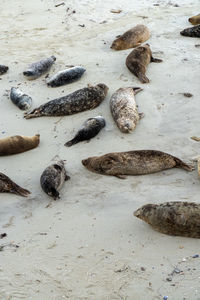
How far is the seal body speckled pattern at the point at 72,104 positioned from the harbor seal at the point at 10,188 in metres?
1.75

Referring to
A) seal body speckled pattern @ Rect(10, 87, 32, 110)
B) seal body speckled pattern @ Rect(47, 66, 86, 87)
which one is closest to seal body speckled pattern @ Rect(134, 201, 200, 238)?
seal body speckled pattern @ Rect(10, 87, 32, 110)

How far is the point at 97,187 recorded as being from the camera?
4.74 m

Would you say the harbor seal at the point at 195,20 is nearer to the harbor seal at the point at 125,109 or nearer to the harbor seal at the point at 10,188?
the harbor seal at the point at 125,109

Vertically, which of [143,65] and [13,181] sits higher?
[143,65]

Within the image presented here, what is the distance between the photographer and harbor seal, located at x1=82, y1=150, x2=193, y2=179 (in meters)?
4.91

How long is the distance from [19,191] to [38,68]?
Answer: 11.3 feet

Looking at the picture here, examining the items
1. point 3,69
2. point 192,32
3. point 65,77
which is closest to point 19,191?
point 65,77

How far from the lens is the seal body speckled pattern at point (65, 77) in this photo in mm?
7188

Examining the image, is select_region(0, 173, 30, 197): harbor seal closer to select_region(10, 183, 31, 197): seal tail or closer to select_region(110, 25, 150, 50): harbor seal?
select_region(10, 183, 31, 197): seal tail

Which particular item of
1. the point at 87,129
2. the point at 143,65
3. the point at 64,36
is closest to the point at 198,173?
the point at 87,129

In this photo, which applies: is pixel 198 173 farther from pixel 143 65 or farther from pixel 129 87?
pixel 143 65

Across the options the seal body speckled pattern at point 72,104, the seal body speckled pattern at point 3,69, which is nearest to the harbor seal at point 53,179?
the seal body speckled pattern at point 72,104

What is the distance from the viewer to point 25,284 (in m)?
3.46

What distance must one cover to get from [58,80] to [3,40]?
271 cm
